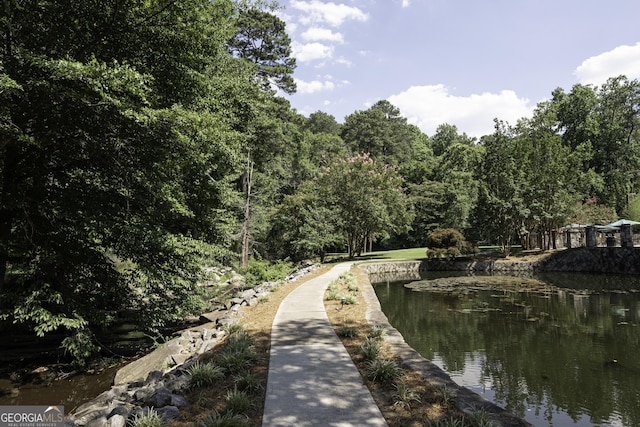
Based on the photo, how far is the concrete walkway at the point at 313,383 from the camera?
4.03m

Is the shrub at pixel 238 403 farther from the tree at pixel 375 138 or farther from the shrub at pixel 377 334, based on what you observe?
the tree at pixel 375 138

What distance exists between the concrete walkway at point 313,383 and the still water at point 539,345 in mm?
2705

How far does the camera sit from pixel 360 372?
5.40 metres

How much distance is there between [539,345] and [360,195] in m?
18.9

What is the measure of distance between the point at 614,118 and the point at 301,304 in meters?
51.1

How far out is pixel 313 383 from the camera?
493 centimetres

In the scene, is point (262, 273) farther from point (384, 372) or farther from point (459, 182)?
point (459, 182)

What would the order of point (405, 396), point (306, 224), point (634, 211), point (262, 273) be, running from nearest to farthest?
point (405, 396) < point (262, 273) < point (306, 224) < point (634, 211)

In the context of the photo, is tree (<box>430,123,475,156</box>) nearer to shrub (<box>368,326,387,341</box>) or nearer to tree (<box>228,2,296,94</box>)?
tree (<box>228,2,296,94</box>)

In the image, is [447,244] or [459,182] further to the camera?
[459,182]

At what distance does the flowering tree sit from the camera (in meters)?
27.2

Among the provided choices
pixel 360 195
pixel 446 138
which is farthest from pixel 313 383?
pixel 446 138

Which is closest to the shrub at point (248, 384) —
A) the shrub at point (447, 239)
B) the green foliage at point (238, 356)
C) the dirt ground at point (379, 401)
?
the dirt ground at point (379, 401)

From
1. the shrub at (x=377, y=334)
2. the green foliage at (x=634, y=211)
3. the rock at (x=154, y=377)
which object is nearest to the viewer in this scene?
the rock at (x=154, y=377)
